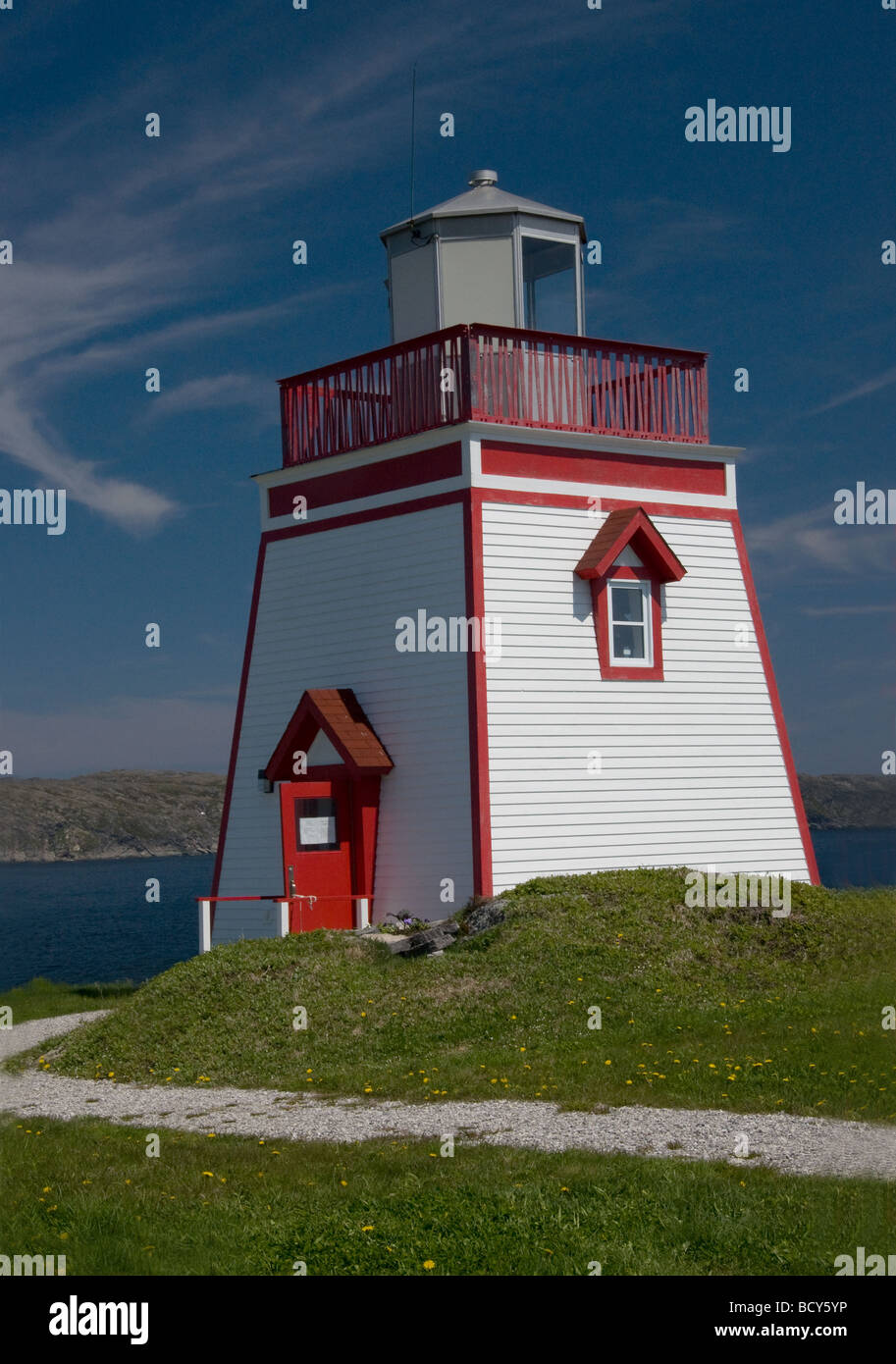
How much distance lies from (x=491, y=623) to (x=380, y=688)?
6.99 feet

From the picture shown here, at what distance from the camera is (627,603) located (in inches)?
885

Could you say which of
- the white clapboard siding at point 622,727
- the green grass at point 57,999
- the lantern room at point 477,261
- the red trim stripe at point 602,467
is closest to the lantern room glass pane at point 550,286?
the lantern room at point 477,261

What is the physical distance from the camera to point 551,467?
853 inches

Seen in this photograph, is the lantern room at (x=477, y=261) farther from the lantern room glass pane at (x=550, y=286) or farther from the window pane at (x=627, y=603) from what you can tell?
the window pane at (x=627, y=603)

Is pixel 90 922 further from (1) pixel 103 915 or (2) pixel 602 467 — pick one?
(2) pixel 602 467

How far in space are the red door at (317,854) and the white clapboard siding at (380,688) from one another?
52 centimetres

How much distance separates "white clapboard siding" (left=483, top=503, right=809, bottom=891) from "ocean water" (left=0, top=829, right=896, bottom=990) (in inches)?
221

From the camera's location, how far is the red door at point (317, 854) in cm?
2134

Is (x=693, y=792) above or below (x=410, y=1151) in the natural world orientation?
above

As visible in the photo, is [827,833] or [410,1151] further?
[827,833]

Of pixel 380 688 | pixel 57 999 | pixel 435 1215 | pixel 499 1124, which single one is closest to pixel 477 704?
pixel 380 688

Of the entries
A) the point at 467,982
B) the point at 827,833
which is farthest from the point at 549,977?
the point at 827,833
